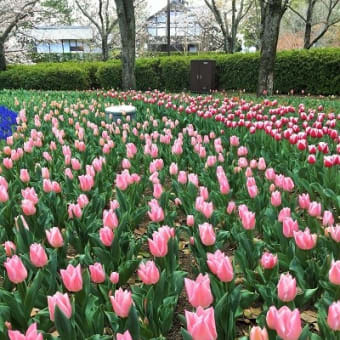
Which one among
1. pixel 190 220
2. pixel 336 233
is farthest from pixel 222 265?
pixel 190 220

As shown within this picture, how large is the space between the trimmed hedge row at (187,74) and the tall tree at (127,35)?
13.0 feet

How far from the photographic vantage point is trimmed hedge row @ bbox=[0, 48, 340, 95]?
565 inches

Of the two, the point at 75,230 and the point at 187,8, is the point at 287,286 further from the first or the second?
the point at 187,8

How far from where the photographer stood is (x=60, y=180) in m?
3.93

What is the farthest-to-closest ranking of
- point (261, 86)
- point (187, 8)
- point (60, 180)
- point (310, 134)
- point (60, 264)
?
point (187, 8)
point (261, 86)
point (310, 134)
point (60, 180)
point (60, 264)

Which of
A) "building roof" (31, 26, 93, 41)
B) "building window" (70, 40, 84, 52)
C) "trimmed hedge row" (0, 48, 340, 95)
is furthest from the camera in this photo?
"building window" (70, 40, 84, 52)

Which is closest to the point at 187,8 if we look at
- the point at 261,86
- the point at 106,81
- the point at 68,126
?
the point at 106,81

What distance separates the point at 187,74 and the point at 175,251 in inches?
616

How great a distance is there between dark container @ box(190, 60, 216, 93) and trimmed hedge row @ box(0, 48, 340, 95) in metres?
0.79

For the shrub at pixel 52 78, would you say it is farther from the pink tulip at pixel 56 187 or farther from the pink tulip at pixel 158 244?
the pink tulip at pixel 158 244

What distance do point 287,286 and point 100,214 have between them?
1717mm

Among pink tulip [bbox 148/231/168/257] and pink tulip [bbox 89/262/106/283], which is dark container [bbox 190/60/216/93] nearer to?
pink tulip [bbox 148/231/168/257]

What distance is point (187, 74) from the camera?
17375 mm

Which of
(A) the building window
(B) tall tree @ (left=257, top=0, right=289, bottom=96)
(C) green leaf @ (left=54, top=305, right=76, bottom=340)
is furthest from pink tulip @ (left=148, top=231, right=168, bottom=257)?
(A) the building window
